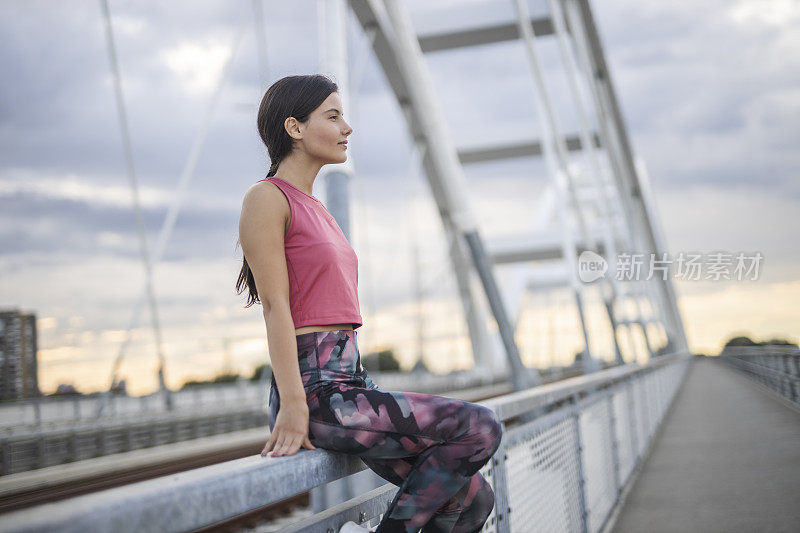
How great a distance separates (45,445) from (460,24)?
13849 mm

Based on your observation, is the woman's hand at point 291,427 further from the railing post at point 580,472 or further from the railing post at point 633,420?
the railing post at point 633,420

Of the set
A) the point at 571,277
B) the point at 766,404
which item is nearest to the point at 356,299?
the point at 766,404

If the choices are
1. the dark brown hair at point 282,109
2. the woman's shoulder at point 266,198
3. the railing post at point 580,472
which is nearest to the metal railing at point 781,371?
the railing post at point 580,472

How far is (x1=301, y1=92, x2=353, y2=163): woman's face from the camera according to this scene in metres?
2.00

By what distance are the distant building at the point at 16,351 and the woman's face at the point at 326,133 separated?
8.02 meters

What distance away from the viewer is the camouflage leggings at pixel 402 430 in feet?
5.70

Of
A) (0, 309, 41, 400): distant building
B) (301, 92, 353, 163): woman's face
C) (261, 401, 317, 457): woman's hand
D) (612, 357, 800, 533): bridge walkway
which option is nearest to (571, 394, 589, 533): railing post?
(612, 357, 800, 533): bridge walkway

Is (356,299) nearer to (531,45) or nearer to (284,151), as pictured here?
(284,151)

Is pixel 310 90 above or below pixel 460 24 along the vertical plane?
below

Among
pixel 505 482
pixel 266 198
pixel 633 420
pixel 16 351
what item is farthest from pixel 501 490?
pixel 16 351

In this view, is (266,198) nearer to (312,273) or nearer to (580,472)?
(312,273)

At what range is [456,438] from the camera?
1775 mm

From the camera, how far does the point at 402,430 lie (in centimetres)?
175

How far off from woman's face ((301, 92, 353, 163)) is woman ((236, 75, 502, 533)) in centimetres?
14
